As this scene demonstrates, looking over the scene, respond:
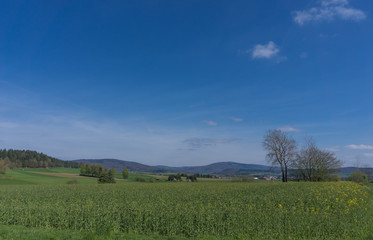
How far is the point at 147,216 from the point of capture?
485 inches

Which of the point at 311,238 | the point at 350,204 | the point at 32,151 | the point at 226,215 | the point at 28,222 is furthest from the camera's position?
the point at 32,151

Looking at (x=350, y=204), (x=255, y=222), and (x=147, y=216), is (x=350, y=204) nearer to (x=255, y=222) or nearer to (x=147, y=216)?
(x=255, y=222)

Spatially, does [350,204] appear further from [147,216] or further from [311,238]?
[147,216]

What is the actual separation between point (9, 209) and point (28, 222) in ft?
8.32

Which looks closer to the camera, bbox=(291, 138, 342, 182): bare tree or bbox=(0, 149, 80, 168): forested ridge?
bbox=(291, 138, 342, 182): bare tree

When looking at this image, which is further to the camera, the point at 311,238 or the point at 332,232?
the point at 332,232

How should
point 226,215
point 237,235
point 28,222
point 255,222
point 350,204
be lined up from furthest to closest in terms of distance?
point 350,204 → point 28,222 → point 226,215 → point 255,222 → point 237,235

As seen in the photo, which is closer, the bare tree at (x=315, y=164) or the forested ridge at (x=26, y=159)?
the bare tree at (x=315, y=164)

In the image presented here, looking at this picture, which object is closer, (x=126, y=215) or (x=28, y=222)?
(x=126, y=215)

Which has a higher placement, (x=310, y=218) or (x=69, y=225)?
(x=310, y=218)

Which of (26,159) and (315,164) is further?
(26,159)

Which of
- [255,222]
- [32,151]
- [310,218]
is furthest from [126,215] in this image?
[32,151]

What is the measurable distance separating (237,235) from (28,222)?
40.8 feet

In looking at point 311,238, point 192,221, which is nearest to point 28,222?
point 192,221
